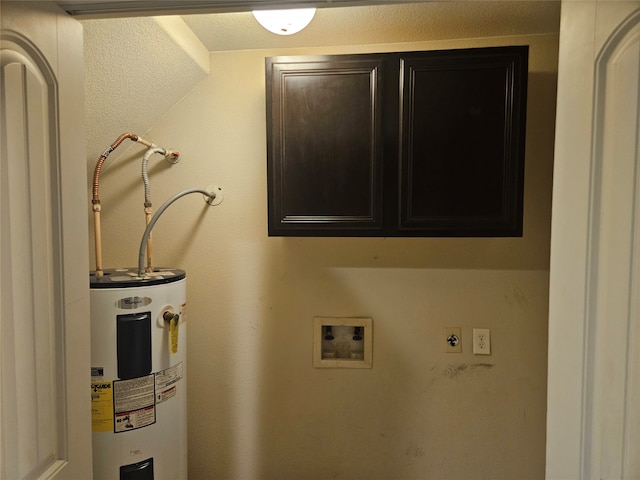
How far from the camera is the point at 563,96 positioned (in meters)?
0.60

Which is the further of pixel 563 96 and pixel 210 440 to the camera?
pixel 210 440

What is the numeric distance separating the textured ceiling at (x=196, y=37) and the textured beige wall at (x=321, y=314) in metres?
0.07

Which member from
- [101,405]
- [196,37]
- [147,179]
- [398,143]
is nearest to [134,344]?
[101,405]

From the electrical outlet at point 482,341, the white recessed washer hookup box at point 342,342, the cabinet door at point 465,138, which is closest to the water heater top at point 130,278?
the white recessed washer hookup box at point 342,342

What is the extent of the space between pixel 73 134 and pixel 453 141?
1.07 m

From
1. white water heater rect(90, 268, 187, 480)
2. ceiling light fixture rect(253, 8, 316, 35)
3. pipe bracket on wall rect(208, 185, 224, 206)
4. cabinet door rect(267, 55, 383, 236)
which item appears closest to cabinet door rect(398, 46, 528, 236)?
cabinet door rect(267, 55, 383, 236)

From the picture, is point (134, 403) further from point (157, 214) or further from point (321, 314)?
point (321, 314)

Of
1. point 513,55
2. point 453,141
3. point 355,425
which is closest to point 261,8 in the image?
point 453,141

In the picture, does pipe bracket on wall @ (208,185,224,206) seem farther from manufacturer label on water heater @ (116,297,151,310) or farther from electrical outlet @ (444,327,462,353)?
electrical outlet @ (444,327,462,353)

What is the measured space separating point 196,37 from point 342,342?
143 cm

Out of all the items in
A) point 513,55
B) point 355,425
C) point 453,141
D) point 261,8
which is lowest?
point 355,425

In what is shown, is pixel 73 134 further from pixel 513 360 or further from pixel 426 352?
pixel 513 360

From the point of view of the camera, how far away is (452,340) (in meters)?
1.48

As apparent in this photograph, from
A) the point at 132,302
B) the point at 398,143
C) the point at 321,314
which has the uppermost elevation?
the point at 398,143
